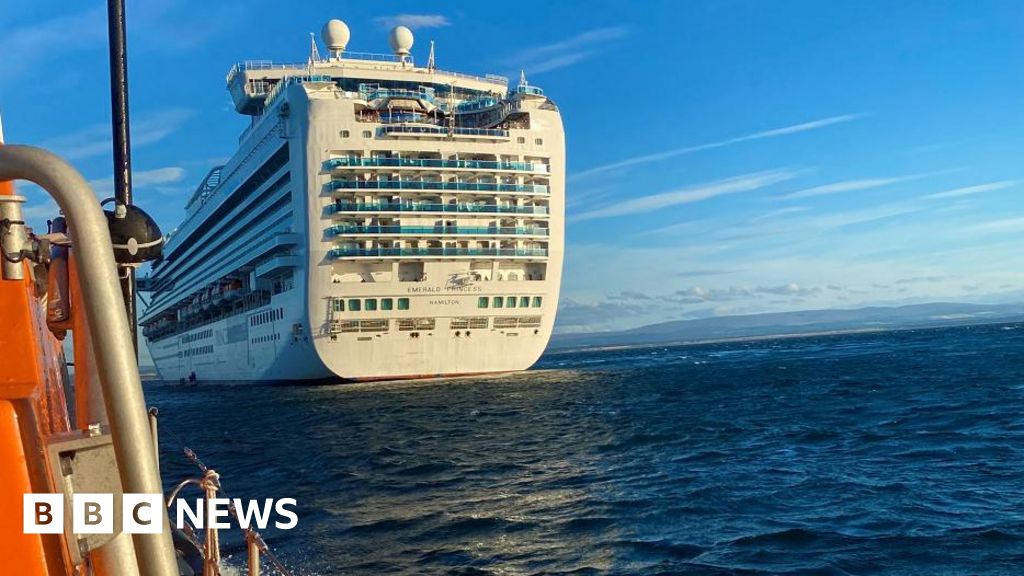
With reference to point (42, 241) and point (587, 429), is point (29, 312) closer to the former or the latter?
point (42, 241)

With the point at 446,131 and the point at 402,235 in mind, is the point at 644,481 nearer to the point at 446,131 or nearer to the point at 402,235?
the point at 402,235

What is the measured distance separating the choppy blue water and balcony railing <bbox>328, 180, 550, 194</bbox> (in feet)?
58.4

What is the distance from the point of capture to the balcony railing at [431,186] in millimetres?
50406

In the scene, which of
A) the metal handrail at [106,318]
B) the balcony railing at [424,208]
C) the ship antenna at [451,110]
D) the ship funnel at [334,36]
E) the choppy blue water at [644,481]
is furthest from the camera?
the ship funnel at [334,36]

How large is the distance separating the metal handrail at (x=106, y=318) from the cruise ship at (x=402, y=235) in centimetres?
4629

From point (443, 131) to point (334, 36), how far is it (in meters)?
25.4

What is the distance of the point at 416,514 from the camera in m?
15.2

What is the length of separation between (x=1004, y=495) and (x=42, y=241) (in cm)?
1653

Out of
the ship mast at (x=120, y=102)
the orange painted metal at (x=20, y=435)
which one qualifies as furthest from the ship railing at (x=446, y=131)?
the orange painted metal at (x=20, y=435)

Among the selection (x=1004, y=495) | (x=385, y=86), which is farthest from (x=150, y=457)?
(x=385, y=86)

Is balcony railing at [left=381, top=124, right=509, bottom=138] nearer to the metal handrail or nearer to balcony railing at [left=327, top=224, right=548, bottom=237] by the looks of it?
balcony railing at [left=327, top=224, right=548, bottom=237]

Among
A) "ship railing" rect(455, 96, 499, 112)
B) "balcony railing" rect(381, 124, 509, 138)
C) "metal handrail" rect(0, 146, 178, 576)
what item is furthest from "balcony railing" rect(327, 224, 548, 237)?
"metal handrail" rect(0, 146, 178, 576)

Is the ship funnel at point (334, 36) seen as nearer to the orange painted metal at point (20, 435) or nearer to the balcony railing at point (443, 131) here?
the balcony railing at point (443, 131)

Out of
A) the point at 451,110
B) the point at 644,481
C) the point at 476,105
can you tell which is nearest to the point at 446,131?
the point at 451,110
